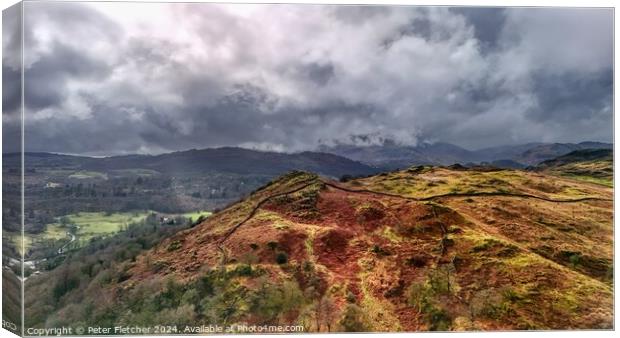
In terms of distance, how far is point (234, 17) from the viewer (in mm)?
18531

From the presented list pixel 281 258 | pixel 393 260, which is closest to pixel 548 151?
pixel 393 260

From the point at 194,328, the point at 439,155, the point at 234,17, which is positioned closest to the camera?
the point at 194,328

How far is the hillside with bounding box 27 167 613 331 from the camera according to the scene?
57.1 feet

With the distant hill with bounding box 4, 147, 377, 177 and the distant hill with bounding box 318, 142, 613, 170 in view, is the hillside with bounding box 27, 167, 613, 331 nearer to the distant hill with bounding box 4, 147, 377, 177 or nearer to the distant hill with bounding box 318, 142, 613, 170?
the distant hill with bounding box 4, 147, 377, 177

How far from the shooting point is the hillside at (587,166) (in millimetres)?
19797

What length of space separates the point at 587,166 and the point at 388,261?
7.56m

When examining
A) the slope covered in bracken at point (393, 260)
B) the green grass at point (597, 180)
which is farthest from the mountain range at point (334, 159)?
the green grass at point (597, 180)

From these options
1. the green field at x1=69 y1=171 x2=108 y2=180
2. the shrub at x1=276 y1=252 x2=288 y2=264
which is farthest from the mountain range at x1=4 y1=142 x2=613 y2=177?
the shrub at x1=276 y1=252 x2=288 y2=264

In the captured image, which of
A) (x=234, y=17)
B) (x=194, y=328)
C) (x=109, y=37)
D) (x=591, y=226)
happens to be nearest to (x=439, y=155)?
(x=591, y=226)

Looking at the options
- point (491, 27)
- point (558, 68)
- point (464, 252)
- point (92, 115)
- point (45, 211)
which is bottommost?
point (464, 252)

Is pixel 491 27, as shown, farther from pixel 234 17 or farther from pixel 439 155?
pixel 234 17

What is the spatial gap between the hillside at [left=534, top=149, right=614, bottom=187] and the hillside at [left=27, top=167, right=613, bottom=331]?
49 centimetres

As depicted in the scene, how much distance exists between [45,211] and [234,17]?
791cm

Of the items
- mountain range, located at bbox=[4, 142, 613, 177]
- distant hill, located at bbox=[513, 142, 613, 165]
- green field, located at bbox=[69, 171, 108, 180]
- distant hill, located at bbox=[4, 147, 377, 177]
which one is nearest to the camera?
green field, located at bbox=[69, 171, 108, 180]
